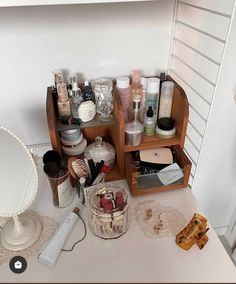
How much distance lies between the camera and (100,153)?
90 cm

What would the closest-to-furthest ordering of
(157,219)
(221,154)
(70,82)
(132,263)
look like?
(132,263) → (157,219) → (70,82) → (221,154)

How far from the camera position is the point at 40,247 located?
0.70m

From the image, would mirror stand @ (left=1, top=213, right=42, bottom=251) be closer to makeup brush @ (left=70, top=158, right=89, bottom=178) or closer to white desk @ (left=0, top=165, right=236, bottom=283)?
white desk @ (left=0, top=165, right=236, bottom=283)

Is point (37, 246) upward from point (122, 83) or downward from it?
downward

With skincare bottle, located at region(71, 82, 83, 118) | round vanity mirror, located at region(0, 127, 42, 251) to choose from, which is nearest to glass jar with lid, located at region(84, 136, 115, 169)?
skincare bottle, located at region(71, 82, 83, 118)

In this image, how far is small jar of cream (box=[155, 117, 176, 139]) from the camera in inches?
33.2

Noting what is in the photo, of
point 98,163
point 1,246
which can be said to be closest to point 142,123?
point 98,163

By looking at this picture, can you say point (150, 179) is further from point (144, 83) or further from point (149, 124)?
point (144, 83)

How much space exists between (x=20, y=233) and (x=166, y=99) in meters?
0.62

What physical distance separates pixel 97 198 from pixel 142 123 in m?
0.30

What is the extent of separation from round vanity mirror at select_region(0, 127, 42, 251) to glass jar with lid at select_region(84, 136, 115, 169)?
23 cm

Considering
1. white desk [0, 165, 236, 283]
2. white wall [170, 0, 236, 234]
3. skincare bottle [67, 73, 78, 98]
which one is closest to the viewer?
white desk [0, 165, 236, 283]

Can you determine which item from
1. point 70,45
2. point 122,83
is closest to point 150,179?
point 122,83

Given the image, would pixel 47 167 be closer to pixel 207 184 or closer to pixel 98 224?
pixel 98 224
